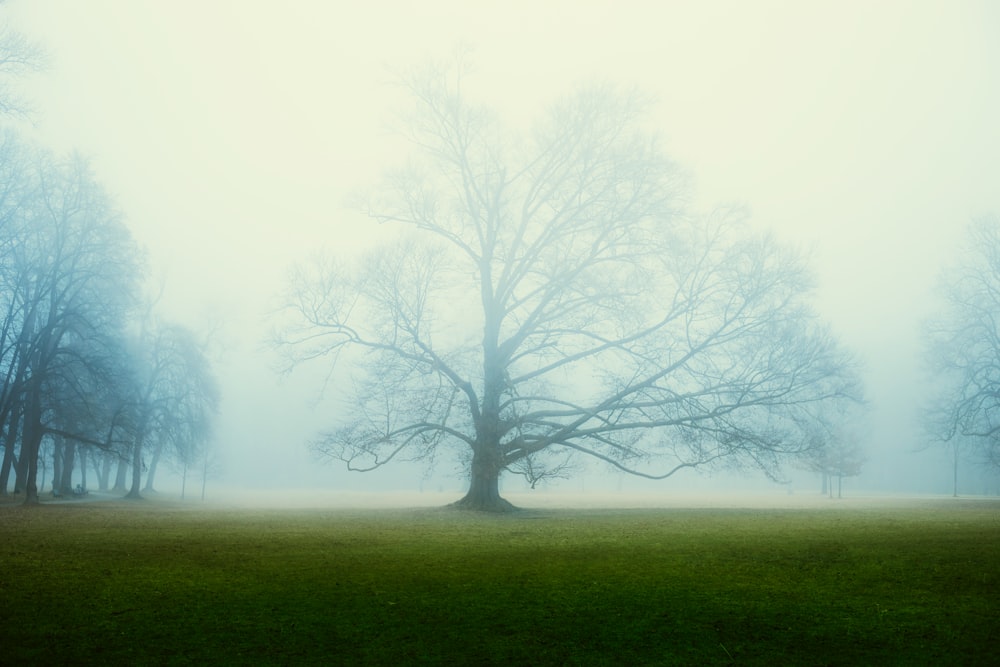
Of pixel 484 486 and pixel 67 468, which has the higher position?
pixel 484 486

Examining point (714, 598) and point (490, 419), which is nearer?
point (714, 598)

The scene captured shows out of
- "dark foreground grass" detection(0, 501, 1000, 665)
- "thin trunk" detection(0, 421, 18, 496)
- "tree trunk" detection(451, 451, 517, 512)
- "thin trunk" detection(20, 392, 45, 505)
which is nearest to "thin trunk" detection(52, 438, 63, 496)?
"thin trunk" detection(0, 421, 18, 496)

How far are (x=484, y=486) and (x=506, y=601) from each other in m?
17.4

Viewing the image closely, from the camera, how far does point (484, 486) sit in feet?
85.0

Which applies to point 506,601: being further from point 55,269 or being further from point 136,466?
point 136,466

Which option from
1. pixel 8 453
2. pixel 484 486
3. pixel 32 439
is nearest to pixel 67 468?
pixel 8 453

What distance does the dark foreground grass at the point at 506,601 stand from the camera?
22.8 feet

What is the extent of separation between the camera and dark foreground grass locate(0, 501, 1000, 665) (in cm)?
694

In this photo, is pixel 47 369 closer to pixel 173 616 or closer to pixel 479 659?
pixel 173 616

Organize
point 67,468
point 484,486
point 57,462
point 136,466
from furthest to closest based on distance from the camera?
point 57,462 < point 67,468 < point 136,466 < point 484,486

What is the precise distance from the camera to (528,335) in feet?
90.1

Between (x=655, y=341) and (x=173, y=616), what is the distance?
20.6 metres

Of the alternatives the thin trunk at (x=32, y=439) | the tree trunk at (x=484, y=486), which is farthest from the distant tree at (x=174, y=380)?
the tree trunk at (x=484, y=486)

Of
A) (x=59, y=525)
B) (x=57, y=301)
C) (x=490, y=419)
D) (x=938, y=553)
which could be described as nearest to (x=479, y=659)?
(x=938, y=553)
